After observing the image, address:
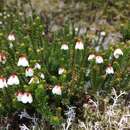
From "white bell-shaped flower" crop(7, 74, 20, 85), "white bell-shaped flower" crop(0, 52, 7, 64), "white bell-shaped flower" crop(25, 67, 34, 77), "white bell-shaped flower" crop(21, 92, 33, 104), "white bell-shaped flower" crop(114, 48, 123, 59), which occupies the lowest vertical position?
"white bell-shaped flower" crop(21, 92, 33, 104)

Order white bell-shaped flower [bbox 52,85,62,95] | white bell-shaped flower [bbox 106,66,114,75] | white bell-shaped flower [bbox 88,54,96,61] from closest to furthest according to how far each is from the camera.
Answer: white bell-shaped flower [bbox 52,85,62,95] < white bell-shaped flower [bbox 106,66,114,75] < white bell-shaped flower [bbox 88,54,96,61]

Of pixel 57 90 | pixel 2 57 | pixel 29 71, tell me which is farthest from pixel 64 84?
pixel 2 57

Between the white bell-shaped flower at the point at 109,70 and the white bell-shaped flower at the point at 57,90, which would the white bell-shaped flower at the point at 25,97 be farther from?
the white bell-shaped flower at the point at 109,70

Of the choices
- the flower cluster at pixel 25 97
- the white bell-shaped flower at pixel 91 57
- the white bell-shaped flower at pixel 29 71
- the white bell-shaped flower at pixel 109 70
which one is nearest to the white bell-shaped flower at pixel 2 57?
the white bell-shaped flower at pixel 29 71

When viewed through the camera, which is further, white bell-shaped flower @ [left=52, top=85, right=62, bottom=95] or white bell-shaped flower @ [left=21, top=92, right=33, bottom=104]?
white bell-shaped flower @ [left=52, top=85, right=62, bottom=95]

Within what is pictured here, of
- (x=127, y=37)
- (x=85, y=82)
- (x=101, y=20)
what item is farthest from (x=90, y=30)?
(x=85, y=82)

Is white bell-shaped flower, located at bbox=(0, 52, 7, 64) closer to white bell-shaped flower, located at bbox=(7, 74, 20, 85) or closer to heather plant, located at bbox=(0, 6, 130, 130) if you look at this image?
heather plant, located at bbox=(0, 6, 130, 130)

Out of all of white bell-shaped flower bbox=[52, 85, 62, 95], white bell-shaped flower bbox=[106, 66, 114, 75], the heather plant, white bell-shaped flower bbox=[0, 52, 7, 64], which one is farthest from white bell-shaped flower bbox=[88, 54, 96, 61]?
white bell-shaped flower bbox=[0, 52, 7, 64]

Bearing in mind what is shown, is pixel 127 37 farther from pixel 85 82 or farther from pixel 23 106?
pixel 23 106
